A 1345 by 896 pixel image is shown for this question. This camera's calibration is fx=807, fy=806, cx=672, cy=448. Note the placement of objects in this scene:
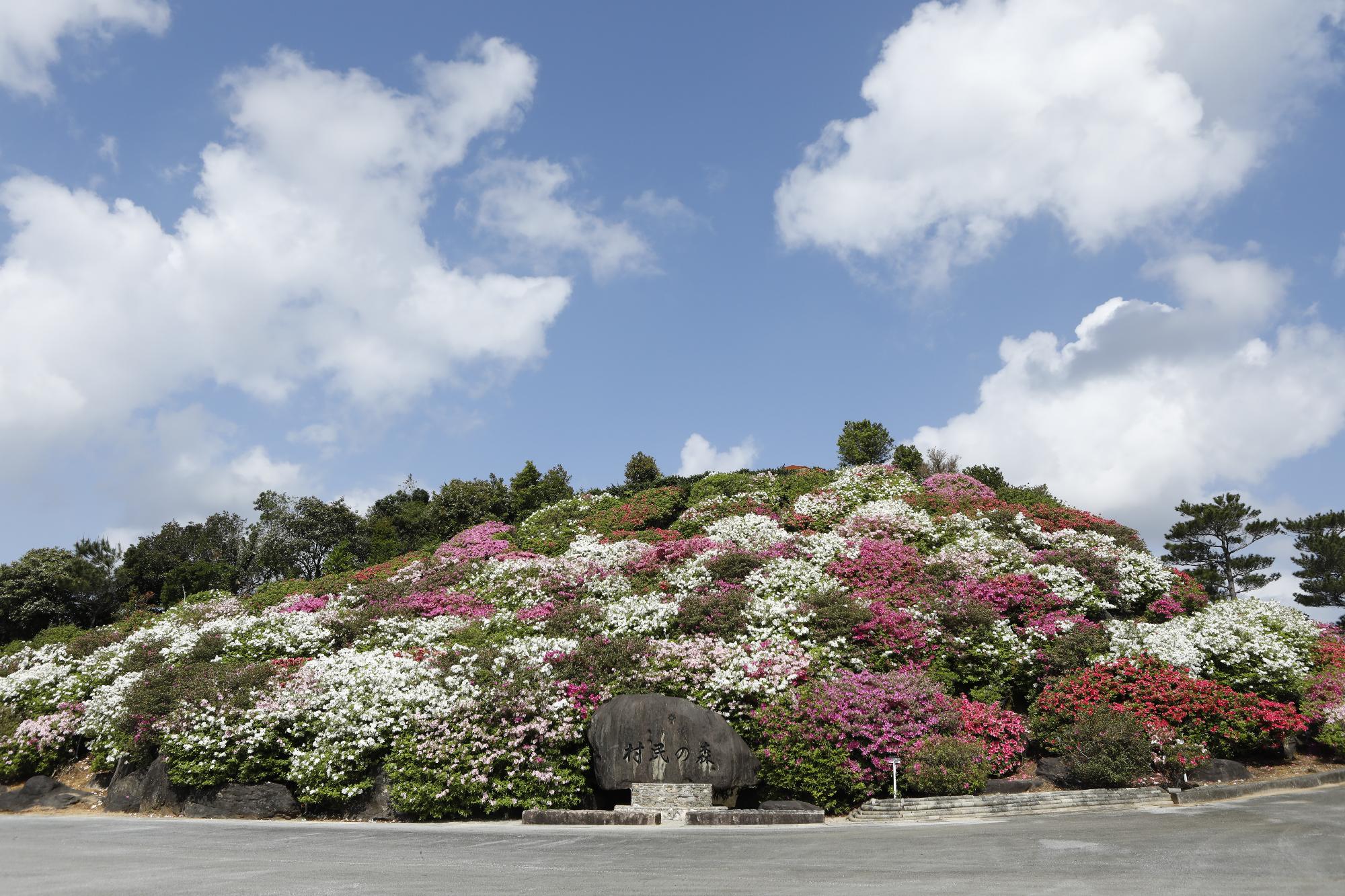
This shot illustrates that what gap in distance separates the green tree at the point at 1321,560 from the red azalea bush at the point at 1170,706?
33.8 metres

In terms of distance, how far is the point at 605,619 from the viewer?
19.4 metres

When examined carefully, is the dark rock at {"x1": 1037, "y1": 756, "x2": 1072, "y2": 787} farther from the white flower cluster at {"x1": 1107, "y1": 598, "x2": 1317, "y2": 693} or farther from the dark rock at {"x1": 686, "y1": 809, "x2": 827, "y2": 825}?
the dark rock at {"x1": 686, "y1": 809, "x2": 827, "y2": 825}

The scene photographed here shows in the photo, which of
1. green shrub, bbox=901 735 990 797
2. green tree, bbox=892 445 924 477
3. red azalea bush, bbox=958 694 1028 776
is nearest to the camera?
green shrub, bbox=901 735 990 797

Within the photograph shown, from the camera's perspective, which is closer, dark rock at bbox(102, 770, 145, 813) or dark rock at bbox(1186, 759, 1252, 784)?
dark rock at bbox(1186, 759, 1252, 784)

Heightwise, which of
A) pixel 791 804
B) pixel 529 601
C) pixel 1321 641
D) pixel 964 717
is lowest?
pixel 791 804

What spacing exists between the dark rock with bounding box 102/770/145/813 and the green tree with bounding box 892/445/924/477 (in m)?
34.5

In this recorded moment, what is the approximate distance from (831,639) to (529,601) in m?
9.17

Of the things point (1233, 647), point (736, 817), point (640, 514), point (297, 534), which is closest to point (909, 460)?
point (640, 514)

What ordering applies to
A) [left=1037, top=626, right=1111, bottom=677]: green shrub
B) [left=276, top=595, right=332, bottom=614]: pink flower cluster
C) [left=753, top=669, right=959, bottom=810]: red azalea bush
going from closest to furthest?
[left=753, top=669, right=959, bottom=810]: red azalea bush, [left=1037, top=626, right=1111, bottom=677]: green shrub, [left=276, top=595, right=332, bottom=614]: pink flower cluster

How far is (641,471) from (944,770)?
31.4 metres

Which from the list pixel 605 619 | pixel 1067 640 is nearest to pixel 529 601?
pixel 605 619

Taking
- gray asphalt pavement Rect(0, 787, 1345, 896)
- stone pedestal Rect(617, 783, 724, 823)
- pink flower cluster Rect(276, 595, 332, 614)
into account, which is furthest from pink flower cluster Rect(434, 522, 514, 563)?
gray asphalt pavement Rect(0, 787, 1345, 896)

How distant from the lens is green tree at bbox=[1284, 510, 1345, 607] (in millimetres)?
43250

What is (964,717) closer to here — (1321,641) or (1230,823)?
(1230,823)
